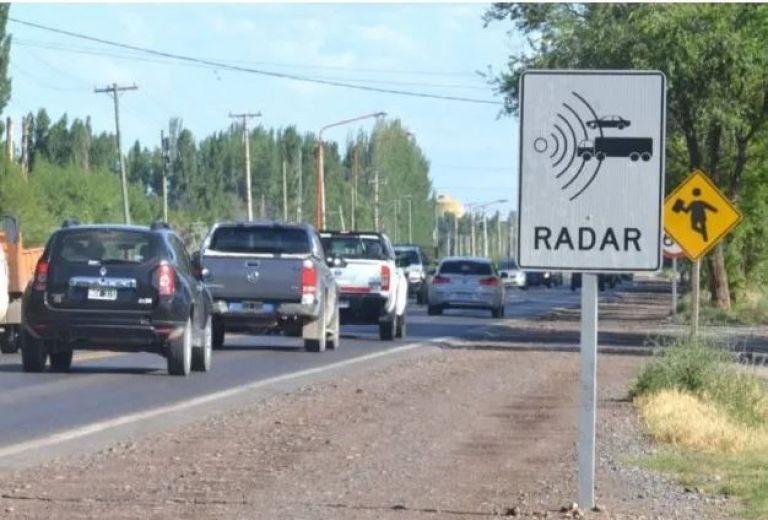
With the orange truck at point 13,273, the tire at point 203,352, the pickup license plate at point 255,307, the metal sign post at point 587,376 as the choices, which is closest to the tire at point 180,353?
the tire at point 203,352

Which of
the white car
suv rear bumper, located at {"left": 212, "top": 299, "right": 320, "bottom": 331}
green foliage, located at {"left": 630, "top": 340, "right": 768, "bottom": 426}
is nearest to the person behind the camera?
green foliage, located at {"left": 630, "top": 340, "right": 768, "bottom": 426}

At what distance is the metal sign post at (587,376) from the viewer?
36.0 ft

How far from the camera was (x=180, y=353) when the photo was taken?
23.0m

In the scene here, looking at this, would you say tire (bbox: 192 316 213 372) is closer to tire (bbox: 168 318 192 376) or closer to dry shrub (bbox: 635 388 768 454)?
tire (bbox: 168 318 192 376)

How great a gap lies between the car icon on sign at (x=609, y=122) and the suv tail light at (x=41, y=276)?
12.9 meters

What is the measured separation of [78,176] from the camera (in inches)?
3629

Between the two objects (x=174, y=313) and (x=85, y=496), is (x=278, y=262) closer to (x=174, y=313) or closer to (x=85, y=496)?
(x=174, y=313)

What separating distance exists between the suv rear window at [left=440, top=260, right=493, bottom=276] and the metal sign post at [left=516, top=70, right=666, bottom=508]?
128 feet

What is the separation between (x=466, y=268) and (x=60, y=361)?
89.0ft

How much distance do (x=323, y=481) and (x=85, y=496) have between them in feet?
5.57

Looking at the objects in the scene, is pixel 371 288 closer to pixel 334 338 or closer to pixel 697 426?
pixel 334 338

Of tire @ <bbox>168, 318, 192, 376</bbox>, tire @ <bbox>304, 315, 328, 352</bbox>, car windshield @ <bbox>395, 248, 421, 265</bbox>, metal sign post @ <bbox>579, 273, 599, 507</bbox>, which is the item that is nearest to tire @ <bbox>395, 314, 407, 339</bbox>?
tire @ <bbox>304, 315, 328, 352</bbox>

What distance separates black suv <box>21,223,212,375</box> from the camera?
22531mm

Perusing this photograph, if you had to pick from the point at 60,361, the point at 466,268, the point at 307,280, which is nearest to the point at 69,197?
the point at 466,268
